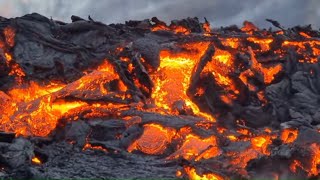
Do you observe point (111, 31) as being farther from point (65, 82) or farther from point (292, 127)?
point (292, 127)

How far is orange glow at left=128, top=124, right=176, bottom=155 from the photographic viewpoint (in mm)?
19328

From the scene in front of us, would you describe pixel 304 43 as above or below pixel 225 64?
above

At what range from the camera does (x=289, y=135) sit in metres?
19.7

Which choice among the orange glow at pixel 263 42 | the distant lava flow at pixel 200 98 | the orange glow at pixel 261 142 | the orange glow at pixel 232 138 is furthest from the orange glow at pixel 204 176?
the orange glow at pixel 263 42

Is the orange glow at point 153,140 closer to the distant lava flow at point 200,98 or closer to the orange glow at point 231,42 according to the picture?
the distant lava flow at point 200,98

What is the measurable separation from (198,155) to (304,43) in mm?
16163

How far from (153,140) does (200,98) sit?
598cm

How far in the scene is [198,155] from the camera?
17.6 m

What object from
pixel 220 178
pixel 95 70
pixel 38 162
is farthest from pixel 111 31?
pixel 220 178

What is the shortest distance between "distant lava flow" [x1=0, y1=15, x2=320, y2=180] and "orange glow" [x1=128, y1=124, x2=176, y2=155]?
0.14ft

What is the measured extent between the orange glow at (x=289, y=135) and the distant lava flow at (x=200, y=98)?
0.14ft

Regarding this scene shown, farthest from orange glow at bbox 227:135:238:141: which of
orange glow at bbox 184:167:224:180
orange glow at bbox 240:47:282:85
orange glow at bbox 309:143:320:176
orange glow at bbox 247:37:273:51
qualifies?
orange glow at bbox 247:37:273:51

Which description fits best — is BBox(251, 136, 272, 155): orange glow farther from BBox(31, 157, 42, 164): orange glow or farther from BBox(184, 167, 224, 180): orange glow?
BBox(31, 157, 42, 164): orange glow

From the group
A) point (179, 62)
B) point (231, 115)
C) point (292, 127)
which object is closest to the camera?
point (292, 127)
